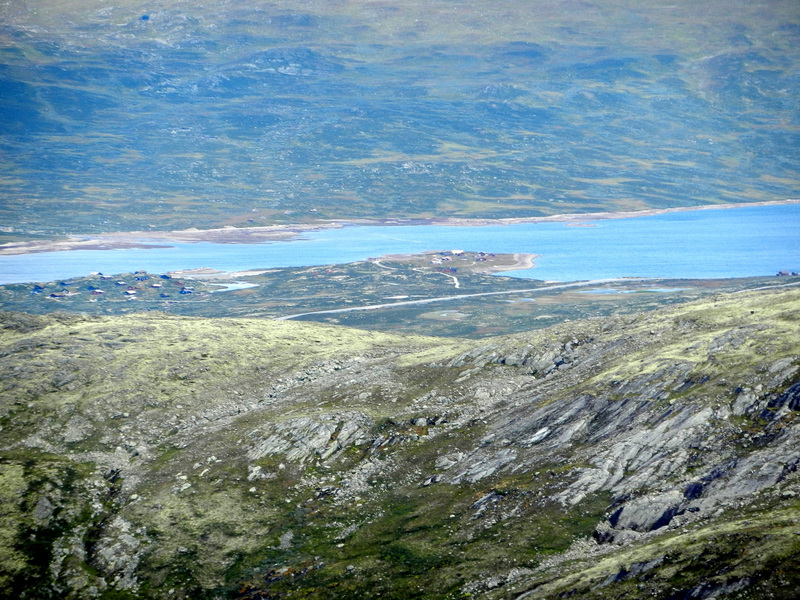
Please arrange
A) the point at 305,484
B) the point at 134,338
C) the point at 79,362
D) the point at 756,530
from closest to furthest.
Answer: the point at 756,530
the point at 305,484
the point at 79,362
the point at 134,338

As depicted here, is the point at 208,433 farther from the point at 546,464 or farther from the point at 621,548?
the point at 621,548

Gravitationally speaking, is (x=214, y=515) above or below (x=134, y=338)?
below

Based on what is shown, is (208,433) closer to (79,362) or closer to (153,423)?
(153,423)

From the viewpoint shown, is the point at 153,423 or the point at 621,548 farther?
the point at 153,423

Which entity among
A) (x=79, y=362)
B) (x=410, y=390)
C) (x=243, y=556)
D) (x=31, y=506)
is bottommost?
(x=243, y=556)

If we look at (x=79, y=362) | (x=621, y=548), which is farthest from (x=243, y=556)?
(x=79, y=362)

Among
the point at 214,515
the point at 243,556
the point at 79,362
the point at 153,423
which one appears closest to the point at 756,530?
Result: the point at 243,556

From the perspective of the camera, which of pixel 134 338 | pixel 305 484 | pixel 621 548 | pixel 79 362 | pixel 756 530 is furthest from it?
pixel 134 338
